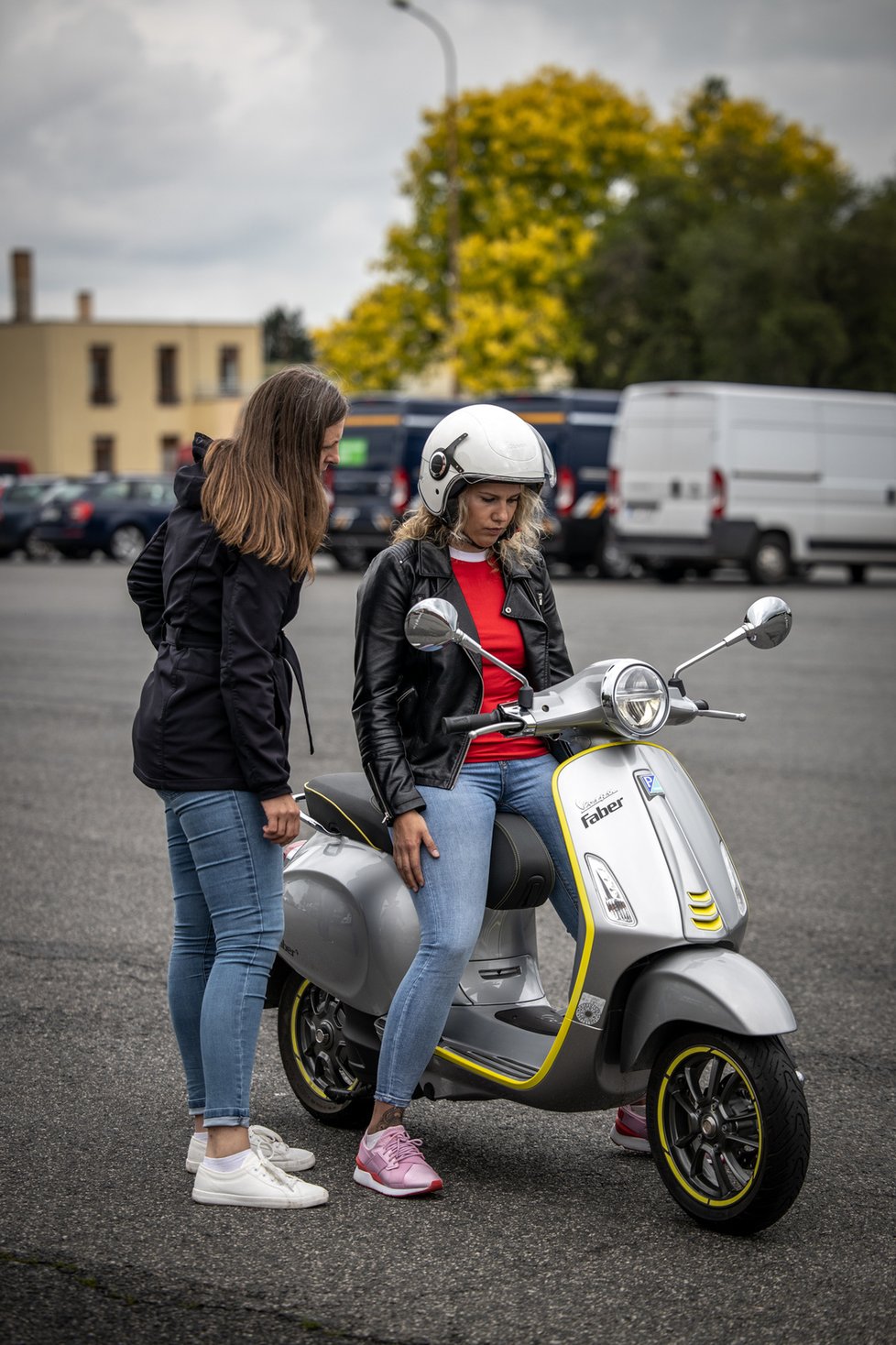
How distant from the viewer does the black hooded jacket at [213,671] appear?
11.6 feet

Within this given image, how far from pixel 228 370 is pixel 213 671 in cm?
6966

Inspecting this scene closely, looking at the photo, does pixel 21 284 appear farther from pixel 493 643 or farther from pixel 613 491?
pixel 493 643

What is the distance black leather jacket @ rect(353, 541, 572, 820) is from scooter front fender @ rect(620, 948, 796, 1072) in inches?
24.7

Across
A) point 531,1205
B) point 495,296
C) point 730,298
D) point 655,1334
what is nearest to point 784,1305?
point 655,1334

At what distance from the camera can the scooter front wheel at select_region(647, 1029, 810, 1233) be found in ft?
10.9


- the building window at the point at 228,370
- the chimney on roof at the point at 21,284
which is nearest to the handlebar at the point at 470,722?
the building window at the point at 228,370

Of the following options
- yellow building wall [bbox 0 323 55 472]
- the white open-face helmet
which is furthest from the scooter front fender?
yellow building wall [bbox 0 323 55 472]

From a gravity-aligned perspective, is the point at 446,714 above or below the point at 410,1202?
above

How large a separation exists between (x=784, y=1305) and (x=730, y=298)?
36.6 metres

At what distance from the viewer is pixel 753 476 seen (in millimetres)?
22828

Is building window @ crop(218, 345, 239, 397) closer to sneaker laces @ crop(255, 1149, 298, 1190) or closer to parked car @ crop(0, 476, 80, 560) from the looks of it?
parked car @ crop(0, 476, 80, 560)

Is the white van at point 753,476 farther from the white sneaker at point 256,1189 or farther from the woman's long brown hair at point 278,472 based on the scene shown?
the white sneaker at point 256,1189

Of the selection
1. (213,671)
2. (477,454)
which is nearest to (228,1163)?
(213,671)

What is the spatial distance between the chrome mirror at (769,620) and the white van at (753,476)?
1892 centimetres
